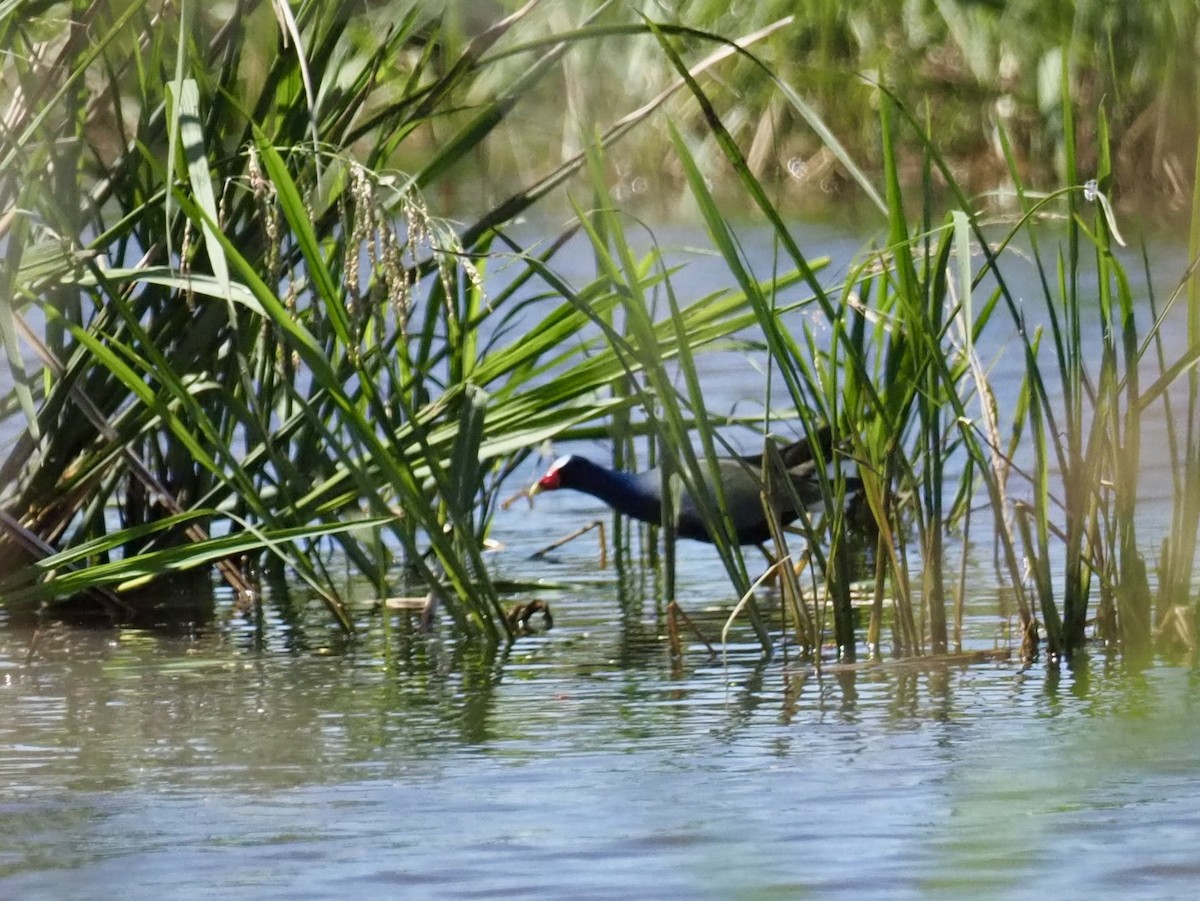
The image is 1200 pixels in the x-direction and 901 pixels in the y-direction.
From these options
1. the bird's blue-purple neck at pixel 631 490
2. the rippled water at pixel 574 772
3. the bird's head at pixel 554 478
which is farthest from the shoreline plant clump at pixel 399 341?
the bird's head at pixel 554 478

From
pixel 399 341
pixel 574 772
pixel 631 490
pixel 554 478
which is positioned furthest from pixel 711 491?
pixel 574 772

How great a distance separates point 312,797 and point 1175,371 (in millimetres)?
1285

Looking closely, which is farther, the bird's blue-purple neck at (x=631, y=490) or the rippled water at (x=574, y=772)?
the bird's blue-purple neck at (x=631, y=490)

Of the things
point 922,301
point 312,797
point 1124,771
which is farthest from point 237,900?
point 922,301

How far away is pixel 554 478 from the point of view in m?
4.72

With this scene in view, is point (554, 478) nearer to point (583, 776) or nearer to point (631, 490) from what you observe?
point (631, 490)

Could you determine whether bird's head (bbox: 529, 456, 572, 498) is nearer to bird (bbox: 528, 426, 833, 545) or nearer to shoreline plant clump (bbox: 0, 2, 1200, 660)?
bird (bbox: 528, 426, 833, 545)

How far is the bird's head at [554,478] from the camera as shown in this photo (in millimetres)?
4637

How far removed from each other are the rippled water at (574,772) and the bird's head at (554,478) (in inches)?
41.6

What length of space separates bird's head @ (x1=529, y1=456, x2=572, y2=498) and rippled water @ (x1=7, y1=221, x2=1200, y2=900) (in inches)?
41.6

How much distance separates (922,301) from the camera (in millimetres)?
2844

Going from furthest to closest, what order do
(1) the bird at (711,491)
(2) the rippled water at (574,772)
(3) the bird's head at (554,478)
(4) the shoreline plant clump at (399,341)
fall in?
(3) the bird's head at (554,478) < (1) the bird at (711,491) < (4) the shoreline plant clump at (399,341) < (2) the rippled water at (574,772)

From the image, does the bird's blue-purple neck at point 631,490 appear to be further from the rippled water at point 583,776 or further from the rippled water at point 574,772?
the rippled water at point 583,776

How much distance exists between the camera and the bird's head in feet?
15.2
